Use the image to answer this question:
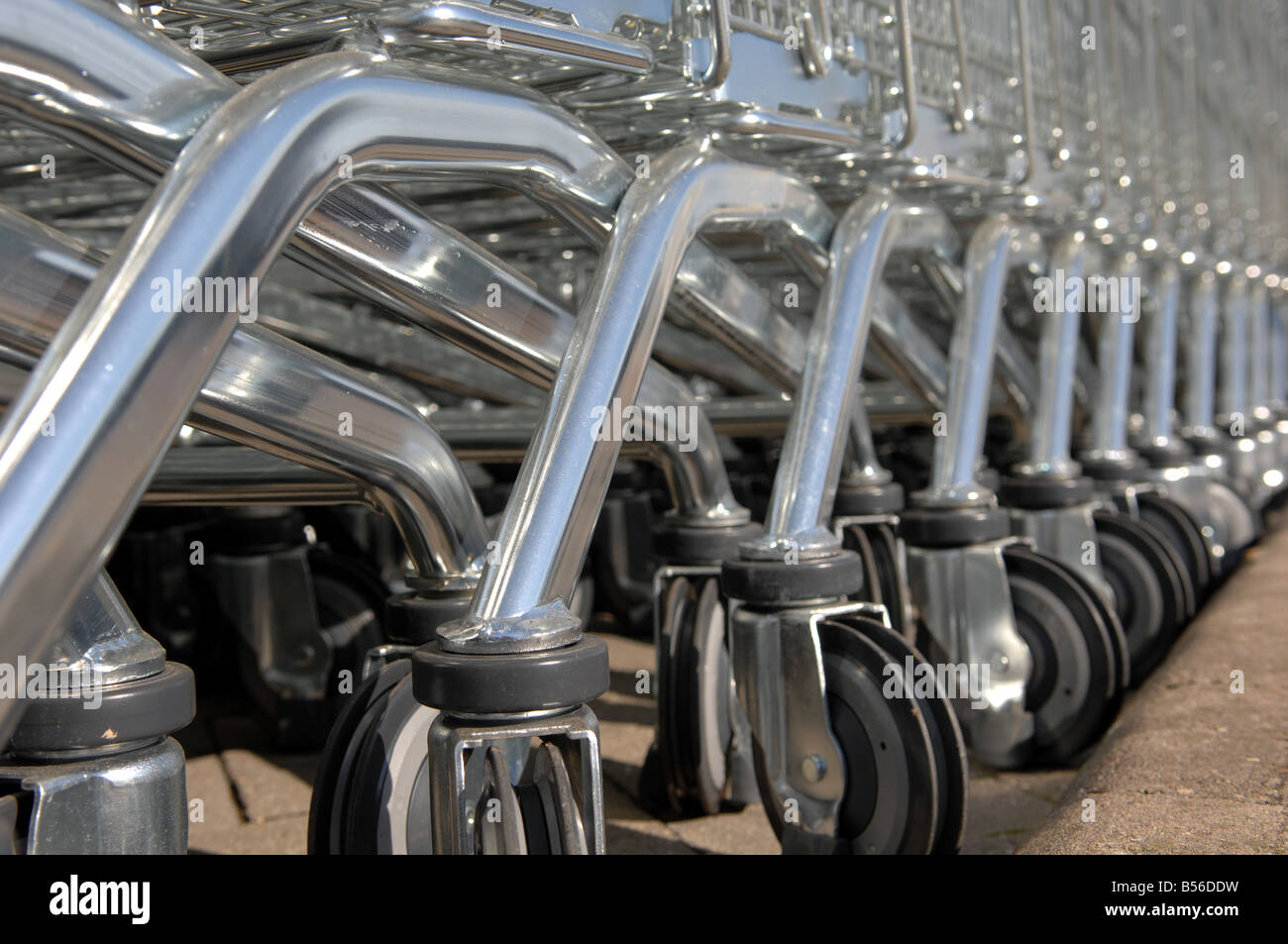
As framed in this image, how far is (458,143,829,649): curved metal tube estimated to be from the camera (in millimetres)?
1173

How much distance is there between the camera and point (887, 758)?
1611 mm

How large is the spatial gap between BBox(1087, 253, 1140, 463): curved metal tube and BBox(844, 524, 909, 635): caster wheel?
83 cm

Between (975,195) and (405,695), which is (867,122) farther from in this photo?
(405,695)

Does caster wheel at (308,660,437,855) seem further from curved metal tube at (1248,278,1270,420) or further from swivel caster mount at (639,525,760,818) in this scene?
curved metal tube at (1248,278,1270,420)

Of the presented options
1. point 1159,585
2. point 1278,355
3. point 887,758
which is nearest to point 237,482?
point 887,758

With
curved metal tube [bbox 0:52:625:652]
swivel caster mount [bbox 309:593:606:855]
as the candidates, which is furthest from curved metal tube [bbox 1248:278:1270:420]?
curved metal tube [bbox 0:52:625:652]

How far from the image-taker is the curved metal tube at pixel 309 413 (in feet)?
3.76

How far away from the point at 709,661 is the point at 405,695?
0.66m

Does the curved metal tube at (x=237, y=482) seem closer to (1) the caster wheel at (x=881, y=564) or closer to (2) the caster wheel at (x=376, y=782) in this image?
(2) the caster wheel at (x=376, y=782)

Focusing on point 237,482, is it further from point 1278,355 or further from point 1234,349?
point 1278,355

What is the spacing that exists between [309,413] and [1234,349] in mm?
4086

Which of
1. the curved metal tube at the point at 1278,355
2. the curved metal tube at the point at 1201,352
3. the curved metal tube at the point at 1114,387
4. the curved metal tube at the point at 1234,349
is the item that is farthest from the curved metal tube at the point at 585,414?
the curved metal tube at the point at 1278,355

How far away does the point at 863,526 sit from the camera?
2.56 metres

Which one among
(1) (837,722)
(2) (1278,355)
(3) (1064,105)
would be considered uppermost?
(3) (1064,105)
